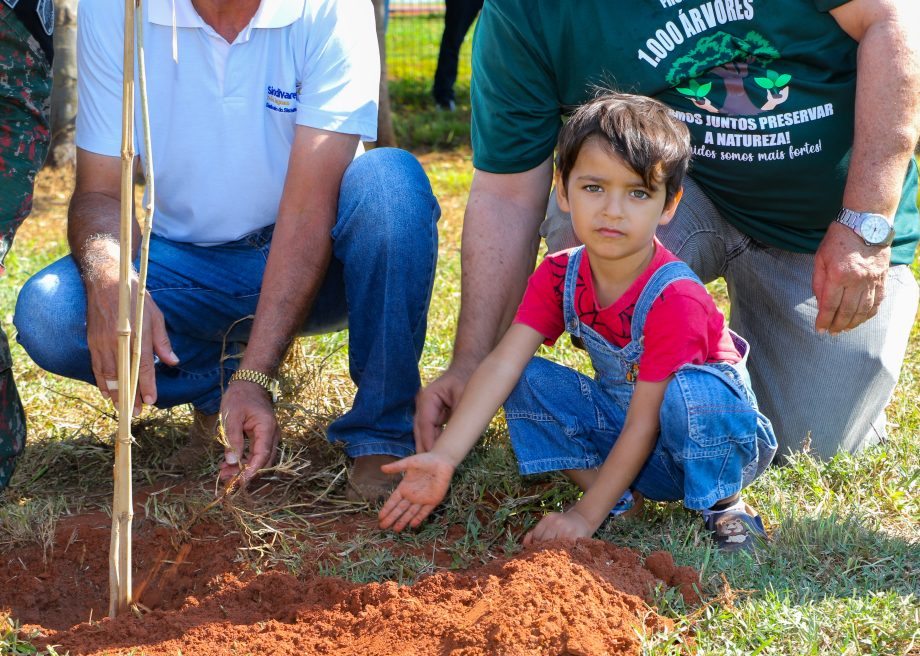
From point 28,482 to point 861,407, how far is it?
228 cm

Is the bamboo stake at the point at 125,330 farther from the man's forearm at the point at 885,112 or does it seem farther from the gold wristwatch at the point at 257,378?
the man's forearm at the point at 885,112

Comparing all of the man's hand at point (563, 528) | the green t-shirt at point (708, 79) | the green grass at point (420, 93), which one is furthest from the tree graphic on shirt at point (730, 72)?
the green grass at point (420, 93)

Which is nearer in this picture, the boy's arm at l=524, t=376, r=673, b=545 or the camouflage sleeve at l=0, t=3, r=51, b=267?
the boy's arm at l=524, t=376, r=673, b=545

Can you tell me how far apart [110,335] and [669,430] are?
131 centimetres

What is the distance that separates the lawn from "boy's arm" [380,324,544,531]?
0.30ft

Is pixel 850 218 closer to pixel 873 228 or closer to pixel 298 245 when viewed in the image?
pixel 873 228

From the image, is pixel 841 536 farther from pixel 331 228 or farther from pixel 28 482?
pixel 28 482

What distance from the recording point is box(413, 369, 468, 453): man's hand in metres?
2.58

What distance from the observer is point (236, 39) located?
9.02ft

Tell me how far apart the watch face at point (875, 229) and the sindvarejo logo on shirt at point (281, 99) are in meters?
1.44

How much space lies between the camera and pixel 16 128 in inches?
110

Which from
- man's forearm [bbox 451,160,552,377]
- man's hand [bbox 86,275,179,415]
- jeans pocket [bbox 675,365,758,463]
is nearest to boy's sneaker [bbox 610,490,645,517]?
jeans pocket [bbox 675,365,758,463]

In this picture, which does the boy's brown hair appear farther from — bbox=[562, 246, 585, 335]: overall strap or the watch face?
the watch face

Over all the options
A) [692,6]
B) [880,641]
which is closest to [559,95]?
[692,6]
